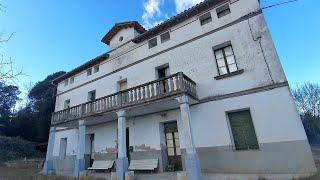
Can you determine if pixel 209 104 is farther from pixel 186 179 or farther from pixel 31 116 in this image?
pixel 31 116

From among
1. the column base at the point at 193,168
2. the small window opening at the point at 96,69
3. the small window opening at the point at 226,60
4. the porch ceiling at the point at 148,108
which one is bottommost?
the column base at the point at 193,168

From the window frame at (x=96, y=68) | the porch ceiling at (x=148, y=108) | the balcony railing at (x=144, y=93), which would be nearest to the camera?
the balcony railing at (x=144, y=93)

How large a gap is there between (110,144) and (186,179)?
7.31 metres

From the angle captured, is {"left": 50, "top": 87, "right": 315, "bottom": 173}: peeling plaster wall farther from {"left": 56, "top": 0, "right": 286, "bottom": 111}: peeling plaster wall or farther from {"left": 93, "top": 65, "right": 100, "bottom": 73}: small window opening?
{"left": 93, "top": 65, "right": 100, "bottom": 73}: small window opening

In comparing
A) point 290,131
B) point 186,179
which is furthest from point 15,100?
point 290,131

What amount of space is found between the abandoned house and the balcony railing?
54 millimetres

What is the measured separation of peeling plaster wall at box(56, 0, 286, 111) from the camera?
9.11 m

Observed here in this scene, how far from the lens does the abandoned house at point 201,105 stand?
26.7 ft

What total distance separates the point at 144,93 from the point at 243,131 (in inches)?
208

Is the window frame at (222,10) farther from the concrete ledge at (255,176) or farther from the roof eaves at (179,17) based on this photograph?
the concrete ledge at (255,176)

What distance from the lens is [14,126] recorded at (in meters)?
27.8

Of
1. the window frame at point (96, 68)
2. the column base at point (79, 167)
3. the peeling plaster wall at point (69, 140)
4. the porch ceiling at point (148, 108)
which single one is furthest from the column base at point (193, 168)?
the window frame at point (96, 68)

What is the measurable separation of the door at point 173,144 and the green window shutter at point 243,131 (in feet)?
10.7

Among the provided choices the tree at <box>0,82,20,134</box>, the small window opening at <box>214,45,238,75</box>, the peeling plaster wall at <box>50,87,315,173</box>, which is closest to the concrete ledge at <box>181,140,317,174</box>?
the peeling plaster wall at <box>50,87,315,173</box>
